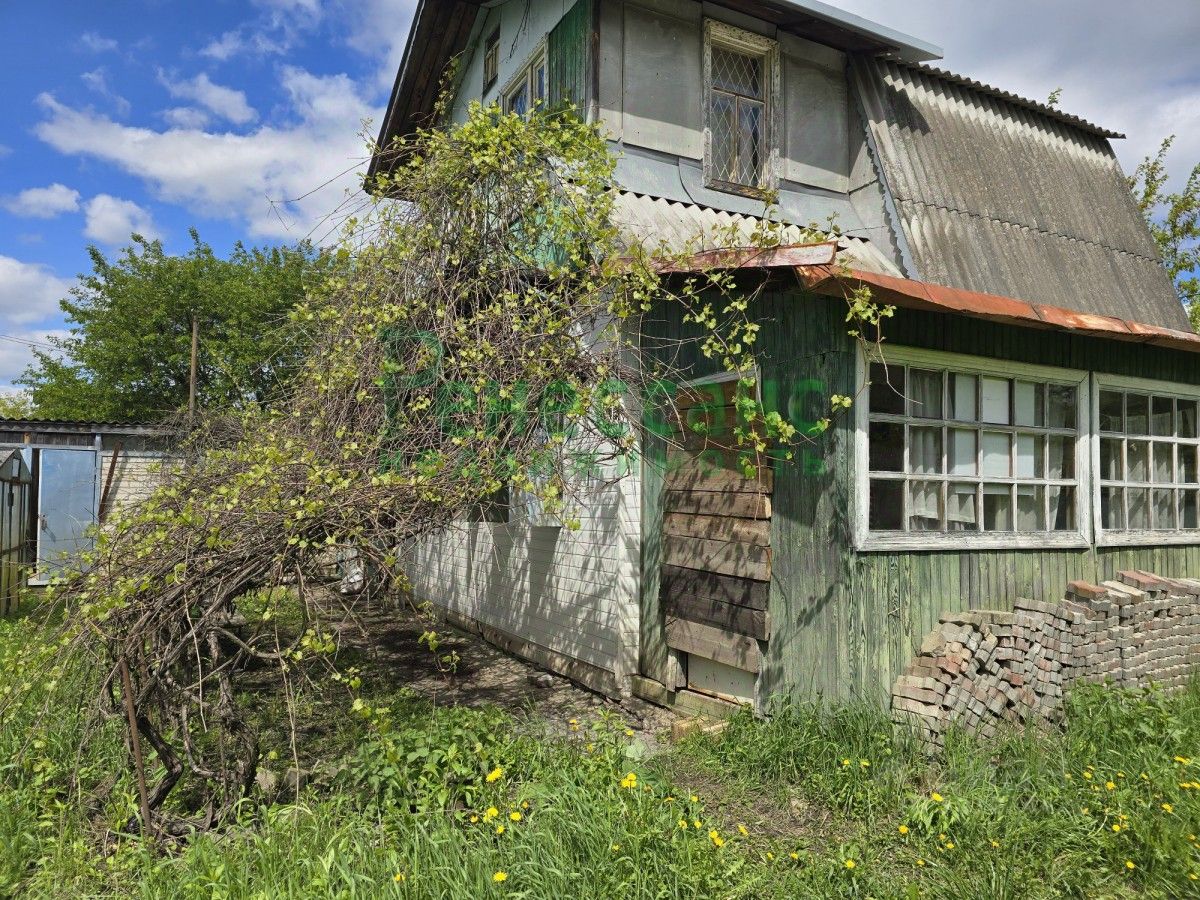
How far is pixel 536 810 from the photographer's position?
3.74 m

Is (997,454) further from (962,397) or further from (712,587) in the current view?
(712,587)

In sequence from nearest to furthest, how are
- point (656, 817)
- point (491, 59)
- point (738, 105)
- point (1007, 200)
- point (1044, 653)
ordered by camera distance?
point (656, 817), point (1044, 653), point (738, 105), point (1007, 200), point (491, 59)

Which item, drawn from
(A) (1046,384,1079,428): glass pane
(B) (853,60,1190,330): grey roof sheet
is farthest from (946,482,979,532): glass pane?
(B) (853,60,1190,330): grey roof sheet

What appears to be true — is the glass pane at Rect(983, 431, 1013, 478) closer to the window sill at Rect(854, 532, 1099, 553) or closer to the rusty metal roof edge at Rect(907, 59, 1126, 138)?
the window sill at Rect(854, 532, 1099, 553)

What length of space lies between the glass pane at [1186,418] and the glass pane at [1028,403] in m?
2.28

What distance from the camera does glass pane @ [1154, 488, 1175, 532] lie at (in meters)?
7.23

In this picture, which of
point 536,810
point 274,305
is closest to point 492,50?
point 536,810

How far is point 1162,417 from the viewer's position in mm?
7305

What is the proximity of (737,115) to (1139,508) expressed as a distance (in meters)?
5.65

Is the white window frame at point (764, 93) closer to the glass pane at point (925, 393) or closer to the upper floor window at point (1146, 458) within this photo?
the glass pane at point (925, 393)

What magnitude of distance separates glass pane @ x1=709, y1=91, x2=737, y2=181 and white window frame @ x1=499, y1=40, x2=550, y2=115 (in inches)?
73.5

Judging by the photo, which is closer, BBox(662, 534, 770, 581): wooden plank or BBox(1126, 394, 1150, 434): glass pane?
BBox(662, 534, 770, 581): wooden plank

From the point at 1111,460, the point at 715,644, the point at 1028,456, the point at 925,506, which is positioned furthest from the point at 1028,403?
the point at 715,644

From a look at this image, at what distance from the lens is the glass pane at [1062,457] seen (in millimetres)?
6348
